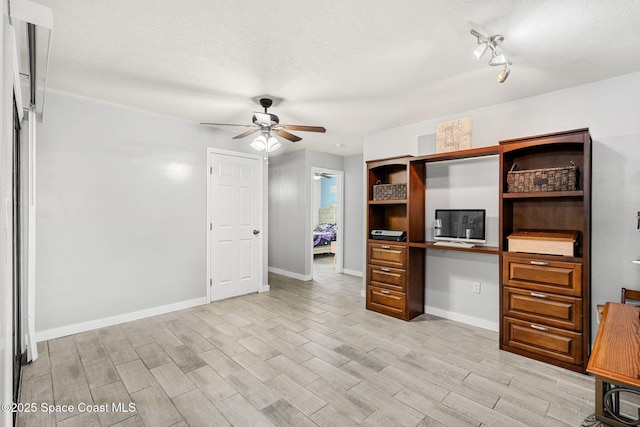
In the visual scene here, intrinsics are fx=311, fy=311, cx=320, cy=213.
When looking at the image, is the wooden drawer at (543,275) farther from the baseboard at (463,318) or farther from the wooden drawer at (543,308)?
the baseboard at (463,318)

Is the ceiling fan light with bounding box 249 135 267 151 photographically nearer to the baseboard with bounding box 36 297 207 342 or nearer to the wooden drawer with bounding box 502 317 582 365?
the baseboard with bounding box 36 297 207 342

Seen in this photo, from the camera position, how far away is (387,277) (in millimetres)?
3854

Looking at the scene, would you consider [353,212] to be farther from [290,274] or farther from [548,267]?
[548,267]

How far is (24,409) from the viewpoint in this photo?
2.06 m

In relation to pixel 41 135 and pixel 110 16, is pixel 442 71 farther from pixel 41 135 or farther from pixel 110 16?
pixel 41 135

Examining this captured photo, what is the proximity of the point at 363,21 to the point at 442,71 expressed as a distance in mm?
990

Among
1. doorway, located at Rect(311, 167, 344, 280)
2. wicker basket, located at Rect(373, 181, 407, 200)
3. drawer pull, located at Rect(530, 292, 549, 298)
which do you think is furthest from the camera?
doorway, located at Rect(311, 167, 344, 280)

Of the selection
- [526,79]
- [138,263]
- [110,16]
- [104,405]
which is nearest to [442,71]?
[526,79]

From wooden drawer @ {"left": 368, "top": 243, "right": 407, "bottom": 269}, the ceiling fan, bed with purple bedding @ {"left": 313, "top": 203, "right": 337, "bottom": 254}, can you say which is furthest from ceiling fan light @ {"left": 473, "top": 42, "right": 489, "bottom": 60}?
bed with purple bedding @ {"left": 313, "top": 203, "right": 337, "bottom": 254}

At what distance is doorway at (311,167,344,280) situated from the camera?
6414mm

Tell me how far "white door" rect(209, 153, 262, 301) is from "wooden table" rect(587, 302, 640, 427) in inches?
161

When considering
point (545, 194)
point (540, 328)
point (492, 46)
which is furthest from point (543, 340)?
point (492, 46)

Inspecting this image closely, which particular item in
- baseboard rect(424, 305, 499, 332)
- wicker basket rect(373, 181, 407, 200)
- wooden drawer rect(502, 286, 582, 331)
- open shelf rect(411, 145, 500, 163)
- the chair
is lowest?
baseboard rect(424, 305, 499, 332)

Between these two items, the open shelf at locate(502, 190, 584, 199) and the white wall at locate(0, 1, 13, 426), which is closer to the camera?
the white wall at locate(0, 1, 13, 426)
